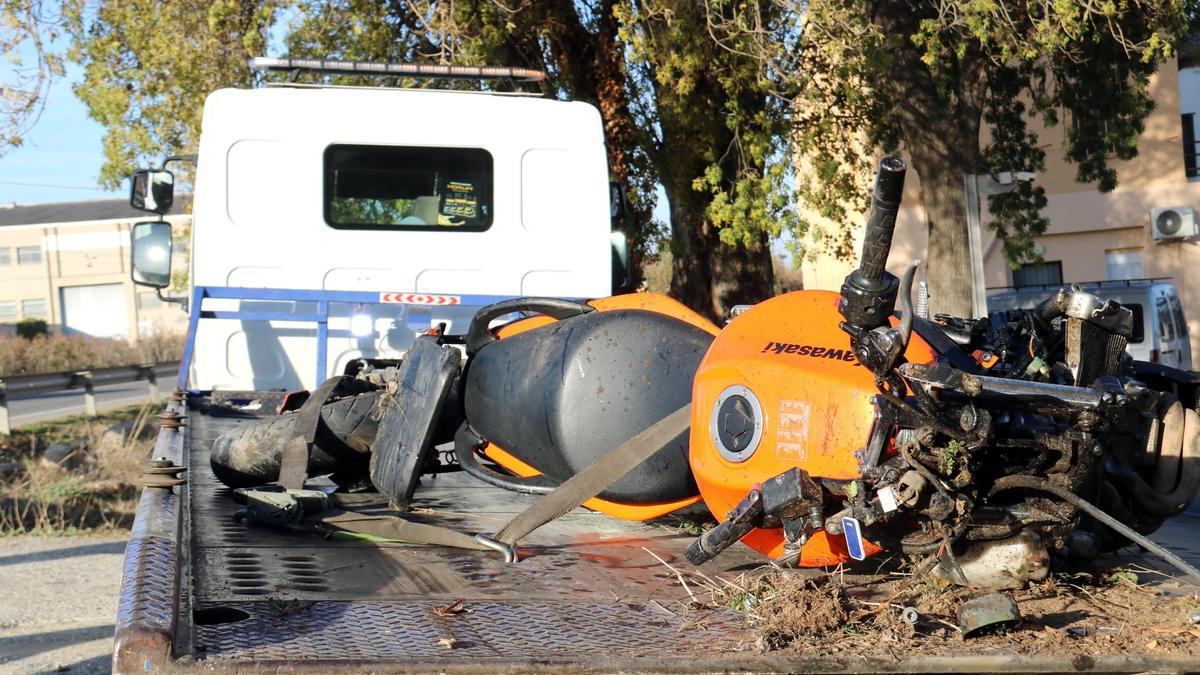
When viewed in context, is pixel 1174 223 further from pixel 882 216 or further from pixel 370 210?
pixel 882 216

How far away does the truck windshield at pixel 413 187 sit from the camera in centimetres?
743

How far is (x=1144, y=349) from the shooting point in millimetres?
14445

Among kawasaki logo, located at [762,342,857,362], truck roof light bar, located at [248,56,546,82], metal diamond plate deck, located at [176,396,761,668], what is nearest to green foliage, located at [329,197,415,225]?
truck roof light bar, located at [248,56,546,82]

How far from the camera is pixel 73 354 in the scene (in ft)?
112

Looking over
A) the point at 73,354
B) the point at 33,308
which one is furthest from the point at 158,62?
the point at 33,308

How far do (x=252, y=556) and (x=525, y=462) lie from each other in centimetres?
111

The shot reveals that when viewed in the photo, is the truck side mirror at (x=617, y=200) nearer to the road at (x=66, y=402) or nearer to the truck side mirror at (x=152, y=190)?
the truck side mirror at (x=152, y=190)

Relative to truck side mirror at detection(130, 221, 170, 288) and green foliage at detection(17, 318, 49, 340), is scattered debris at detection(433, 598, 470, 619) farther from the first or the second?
green foliage at detection(17, 318, 49, 340)

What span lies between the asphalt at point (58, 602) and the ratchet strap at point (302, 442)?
1.57 meters

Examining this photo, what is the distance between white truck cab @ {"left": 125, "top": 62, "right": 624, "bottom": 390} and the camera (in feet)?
23.4

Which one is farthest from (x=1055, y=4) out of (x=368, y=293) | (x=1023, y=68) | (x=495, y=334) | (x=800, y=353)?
(x=800, y=353)

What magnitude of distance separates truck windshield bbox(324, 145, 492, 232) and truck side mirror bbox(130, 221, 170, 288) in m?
1.78

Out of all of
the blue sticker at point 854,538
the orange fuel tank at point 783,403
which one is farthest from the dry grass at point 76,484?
the blue sticker at point 854,538

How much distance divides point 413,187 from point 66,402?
20.5 m
